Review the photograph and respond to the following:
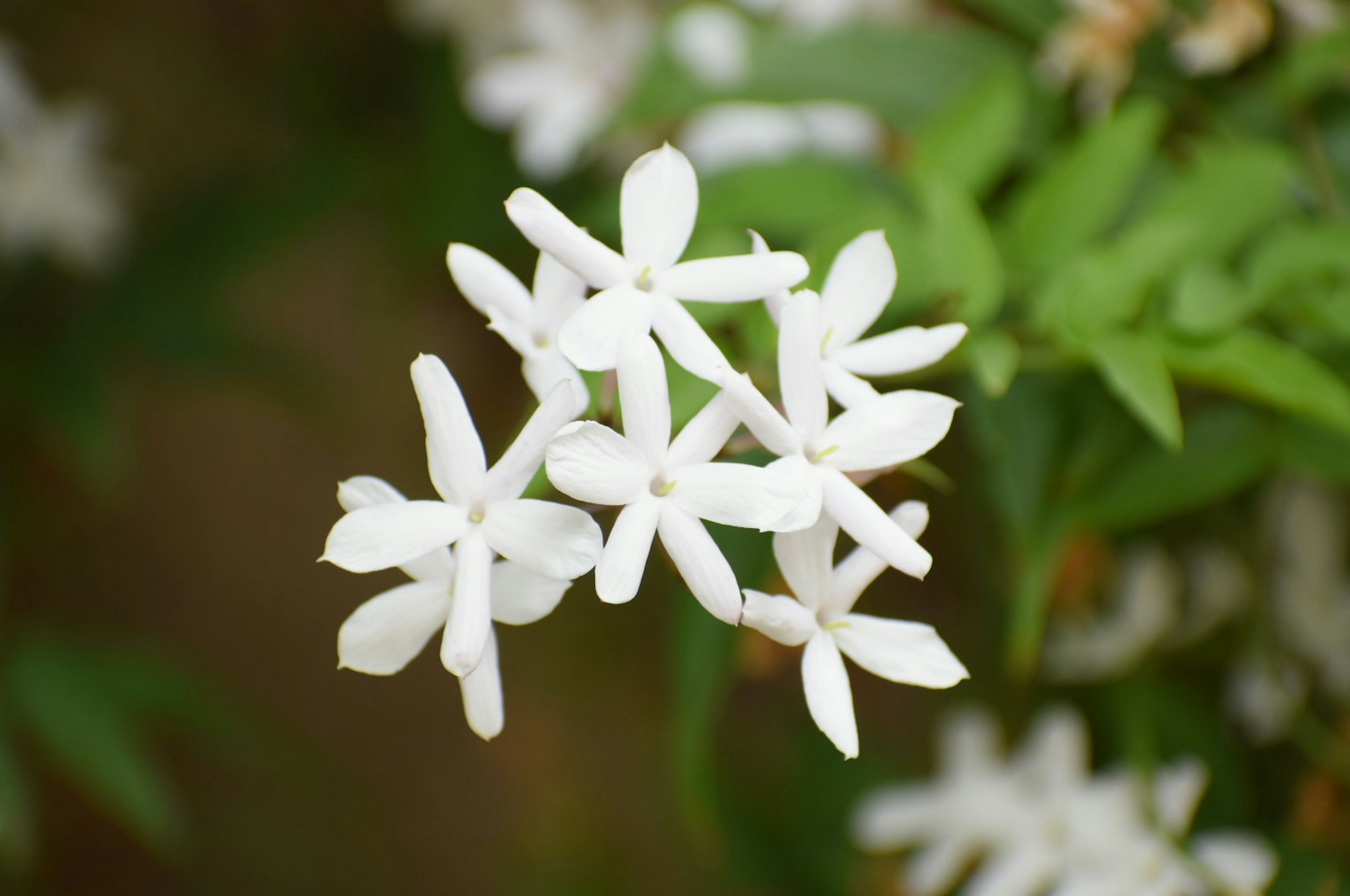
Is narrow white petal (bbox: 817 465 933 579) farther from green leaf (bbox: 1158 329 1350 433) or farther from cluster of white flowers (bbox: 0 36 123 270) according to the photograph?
cluster of white flowers (bbox: 0 36 123 270)

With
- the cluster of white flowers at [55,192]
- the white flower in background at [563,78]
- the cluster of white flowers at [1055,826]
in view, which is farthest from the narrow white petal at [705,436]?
the cluster of white flowers at [55,192]

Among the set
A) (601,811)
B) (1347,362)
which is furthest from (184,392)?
(1347,362)

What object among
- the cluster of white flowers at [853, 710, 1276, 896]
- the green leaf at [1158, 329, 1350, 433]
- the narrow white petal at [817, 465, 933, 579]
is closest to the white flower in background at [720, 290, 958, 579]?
the narrow white petal at [817, 465, 933, 579]

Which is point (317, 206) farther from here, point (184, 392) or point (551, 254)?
point (551, 254)

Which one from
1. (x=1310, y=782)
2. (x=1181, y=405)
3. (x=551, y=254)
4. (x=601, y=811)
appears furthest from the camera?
(x=601, y=811)

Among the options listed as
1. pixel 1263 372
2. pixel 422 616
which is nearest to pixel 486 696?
pixel 422 616
